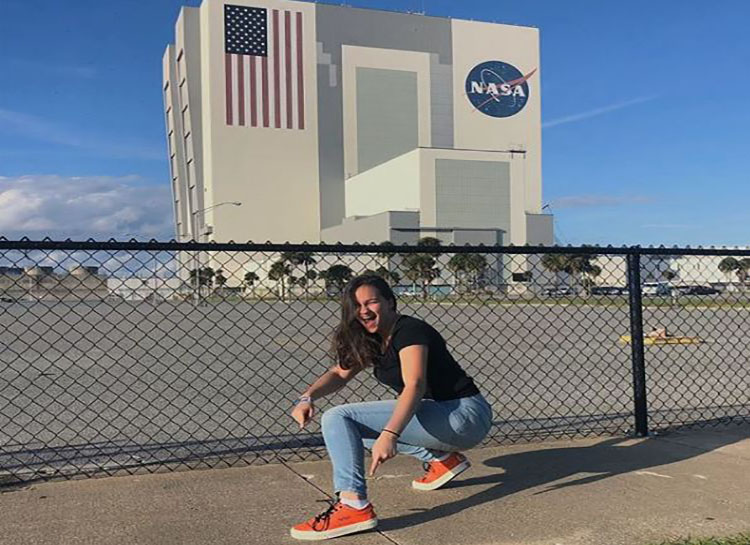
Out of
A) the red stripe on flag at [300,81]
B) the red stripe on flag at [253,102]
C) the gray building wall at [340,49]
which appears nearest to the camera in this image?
the red stripe on flag at [253,102]

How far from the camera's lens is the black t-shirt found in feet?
13.2

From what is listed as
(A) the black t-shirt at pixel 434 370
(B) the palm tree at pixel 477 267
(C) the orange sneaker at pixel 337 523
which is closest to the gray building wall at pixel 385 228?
(B) the palm tree at pixel 477 267

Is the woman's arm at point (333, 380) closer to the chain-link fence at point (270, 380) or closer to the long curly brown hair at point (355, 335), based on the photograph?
the long curly brown hair at point (355, 335)

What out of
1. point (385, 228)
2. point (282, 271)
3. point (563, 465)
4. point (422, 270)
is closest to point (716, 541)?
point (563, 465)

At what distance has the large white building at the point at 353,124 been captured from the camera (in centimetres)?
8206

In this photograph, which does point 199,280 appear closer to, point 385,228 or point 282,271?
point 282,271

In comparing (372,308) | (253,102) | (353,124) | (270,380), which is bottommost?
(270,380)

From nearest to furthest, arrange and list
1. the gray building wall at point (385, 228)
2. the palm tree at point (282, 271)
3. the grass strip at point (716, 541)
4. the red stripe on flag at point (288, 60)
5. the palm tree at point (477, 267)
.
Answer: the grass strip at point (716, 541), the palm tree at point (477, 267), the palm tree at point (282, 271), the gray building wall at point (385, 228), the red stripe on flag at point (288, 60)

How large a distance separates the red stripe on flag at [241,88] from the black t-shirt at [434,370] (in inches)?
3314

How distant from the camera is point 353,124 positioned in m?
91.1

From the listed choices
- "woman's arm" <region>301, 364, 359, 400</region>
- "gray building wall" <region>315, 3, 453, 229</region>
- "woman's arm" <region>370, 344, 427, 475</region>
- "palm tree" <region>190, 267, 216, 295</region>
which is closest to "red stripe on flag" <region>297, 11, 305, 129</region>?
"gray building wall" <region>315, 3, 453, 229</region>

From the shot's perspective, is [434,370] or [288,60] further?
[288,60]

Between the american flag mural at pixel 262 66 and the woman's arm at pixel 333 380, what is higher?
the american flag mural at pixel 262 66

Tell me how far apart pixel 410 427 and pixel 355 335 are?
22.6 inches
